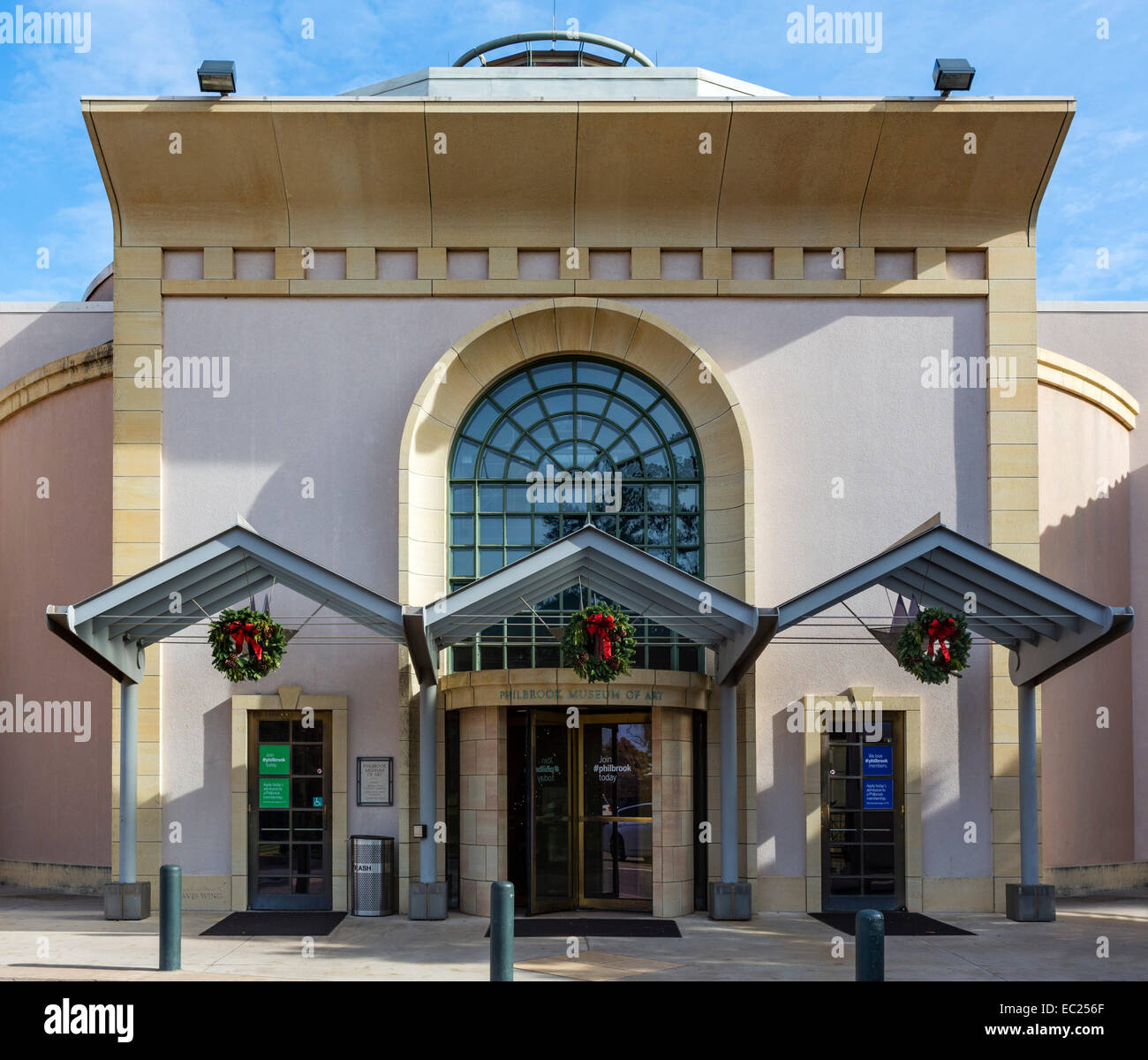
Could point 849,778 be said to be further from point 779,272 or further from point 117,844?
point 117,844

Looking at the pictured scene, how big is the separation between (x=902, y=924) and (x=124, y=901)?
8834 millimetres

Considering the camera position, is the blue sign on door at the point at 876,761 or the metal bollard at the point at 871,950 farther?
the blue sign on door at the point at 876,761

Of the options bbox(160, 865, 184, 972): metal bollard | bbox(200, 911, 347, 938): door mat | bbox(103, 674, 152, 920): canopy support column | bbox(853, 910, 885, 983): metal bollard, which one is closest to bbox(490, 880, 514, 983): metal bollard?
bbox(853, 910, 885, 983): metal bollard

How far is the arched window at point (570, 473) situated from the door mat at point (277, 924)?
3.45 meters

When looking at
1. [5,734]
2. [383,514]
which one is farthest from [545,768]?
[5,734]

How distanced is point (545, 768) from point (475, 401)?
4768 mm

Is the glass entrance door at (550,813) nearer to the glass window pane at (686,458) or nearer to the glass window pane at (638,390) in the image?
the glass window pane at (686,458)

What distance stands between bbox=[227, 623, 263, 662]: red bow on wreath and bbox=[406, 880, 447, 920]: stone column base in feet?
11.0

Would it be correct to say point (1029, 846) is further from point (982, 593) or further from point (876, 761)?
point (982, 593)

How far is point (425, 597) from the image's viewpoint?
16344 millimetres

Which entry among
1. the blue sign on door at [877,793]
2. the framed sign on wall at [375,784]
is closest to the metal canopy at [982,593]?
→ the blue sign on door at [877,793]

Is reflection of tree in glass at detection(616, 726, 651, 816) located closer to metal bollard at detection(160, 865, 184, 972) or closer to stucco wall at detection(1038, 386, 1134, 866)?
metal bollard at detection(160, 865, 184, 972)

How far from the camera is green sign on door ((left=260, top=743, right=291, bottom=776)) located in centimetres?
1612

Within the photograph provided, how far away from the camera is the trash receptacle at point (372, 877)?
15398 mm
